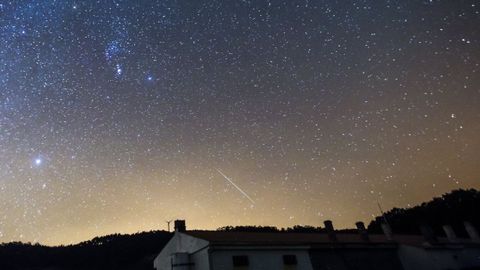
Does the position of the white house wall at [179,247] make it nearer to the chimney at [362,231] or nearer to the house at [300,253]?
the house at [300,253]

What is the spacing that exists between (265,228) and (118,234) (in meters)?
50.4

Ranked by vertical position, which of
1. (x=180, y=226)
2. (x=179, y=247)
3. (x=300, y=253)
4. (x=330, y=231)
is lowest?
(x=300, y=253)

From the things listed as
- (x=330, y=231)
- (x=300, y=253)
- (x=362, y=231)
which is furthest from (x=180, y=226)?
(x=362, y=231)

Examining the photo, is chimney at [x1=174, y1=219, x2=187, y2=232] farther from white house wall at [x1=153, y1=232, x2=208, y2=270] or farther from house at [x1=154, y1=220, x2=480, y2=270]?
white house wall at [x1=153, y1=232, x2=208, y2=270]

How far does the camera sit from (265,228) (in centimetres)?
7225

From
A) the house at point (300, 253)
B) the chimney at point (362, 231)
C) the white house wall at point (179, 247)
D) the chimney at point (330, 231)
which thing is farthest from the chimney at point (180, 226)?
the chimney at point (362, 231)

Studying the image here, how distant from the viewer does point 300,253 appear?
82.1ft

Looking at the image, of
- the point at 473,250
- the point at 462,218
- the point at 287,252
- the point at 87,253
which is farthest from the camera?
the point at 87,253

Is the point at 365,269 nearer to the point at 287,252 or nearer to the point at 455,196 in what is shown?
the point at 287,252

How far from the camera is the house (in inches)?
888

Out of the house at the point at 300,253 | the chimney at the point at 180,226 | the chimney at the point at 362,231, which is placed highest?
the chimney at the point at 180,226

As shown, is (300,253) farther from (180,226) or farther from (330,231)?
(180,226)

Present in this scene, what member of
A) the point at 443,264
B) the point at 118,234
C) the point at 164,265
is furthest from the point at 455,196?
the point at 118,234

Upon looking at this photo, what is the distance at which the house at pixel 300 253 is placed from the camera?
2256 cm
